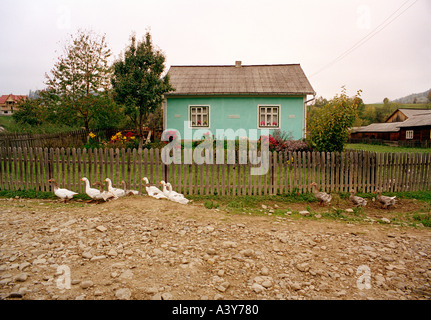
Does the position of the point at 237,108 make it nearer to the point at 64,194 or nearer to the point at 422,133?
the point at 64,194

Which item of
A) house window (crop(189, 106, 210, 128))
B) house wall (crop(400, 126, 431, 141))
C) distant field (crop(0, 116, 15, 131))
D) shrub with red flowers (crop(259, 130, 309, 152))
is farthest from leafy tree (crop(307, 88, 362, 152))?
house wall (crop(400, 126, 431, 141))

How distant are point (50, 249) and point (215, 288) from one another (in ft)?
9.02

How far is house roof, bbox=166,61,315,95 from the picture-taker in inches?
678

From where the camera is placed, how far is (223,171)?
26.4 feet

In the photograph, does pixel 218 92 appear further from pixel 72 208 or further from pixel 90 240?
pixel 90 240

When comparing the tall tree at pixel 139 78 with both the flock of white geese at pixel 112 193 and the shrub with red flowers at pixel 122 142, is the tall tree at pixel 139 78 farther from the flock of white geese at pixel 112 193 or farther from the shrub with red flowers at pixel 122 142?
the flock of white geese at pixel 112 193

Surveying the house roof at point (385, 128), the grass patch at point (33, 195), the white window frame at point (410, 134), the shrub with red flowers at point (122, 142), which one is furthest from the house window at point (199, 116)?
the house roof at point (385, 128)

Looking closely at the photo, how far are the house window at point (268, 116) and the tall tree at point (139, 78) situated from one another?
22.0 ft

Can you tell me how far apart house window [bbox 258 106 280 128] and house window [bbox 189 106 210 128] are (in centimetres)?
365

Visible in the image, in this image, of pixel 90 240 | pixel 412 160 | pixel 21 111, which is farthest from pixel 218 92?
pixel 21 111

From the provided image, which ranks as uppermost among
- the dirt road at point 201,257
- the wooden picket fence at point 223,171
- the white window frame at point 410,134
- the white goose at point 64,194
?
the white window frame at point 410,134

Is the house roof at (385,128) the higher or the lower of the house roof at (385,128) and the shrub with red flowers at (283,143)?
the higher

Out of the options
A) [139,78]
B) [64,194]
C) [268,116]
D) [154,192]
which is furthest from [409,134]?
[64,194]

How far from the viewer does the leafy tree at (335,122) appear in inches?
397
